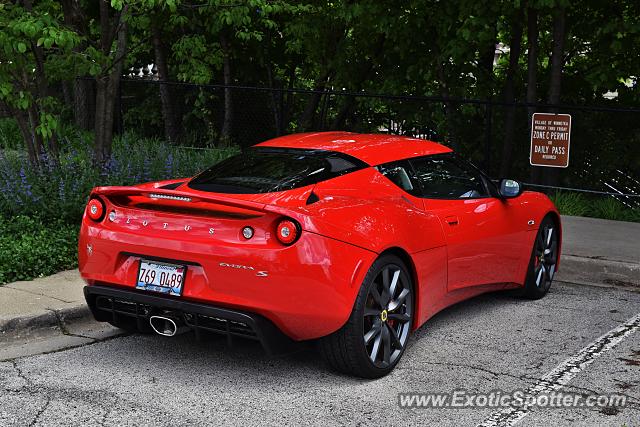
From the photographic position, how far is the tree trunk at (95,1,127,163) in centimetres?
1027

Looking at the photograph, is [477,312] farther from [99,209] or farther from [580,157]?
[580,157]

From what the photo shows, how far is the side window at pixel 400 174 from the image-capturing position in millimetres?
5844

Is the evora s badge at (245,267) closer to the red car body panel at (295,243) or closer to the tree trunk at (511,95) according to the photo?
the red car body panel at (295,243)

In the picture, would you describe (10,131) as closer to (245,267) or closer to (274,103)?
(274,103)

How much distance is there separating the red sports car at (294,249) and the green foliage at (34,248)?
6.13 ft

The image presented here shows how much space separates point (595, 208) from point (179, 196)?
28.6 ft

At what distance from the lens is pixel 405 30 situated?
48.2 feet

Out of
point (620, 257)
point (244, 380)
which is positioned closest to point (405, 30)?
point (620, 257)

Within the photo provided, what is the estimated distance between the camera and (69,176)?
31.1 feet

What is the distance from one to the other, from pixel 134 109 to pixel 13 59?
8.62m

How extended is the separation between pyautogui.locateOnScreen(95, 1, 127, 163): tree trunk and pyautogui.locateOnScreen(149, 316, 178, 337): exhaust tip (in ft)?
17.4

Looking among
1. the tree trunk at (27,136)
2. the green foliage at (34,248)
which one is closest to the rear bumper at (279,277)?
the green foliage at (34,248)

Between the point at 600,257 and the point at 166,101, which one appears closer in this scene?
the point at 600,257

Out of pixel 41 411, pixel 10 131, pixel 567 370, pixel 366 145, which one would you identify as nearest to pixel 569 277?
pixel 567 370
